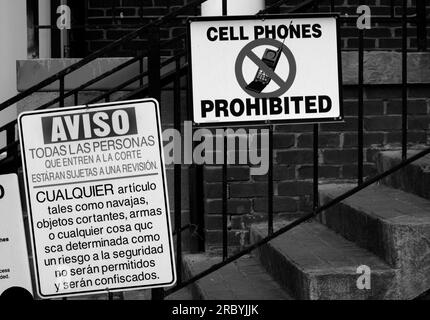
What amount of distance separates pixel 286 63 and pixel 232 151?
161 centimetres

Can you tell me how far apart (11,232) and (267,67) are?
4.40 ft

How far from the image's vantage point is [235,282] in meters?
4.88

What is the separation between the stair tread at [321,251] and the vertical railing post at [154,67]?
2.25 feet

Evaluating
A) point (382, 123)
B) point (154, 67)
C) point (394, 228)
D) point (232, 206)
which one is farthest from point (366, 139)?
point (154, 67)

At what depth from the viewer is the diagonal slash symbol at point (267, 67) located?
3.99 metres

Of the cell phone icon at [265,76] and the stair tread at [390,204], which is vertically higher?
the cell phone icon at [265,76]

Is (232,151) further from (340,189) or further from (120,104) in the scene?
(120,104)

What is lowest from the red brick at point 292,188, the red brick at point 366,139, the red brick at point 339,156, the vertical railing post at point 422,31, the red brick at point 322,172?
the red brick at point 292,188

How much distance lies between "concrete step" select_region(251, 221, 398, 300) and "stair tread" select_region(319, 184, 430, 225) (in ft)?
0.67

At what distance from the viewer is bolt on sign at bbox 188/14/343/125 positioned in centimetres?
399

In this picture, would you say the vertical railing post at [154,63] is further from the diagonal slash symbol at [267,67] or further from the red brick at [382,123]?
the red brick at [382,123]

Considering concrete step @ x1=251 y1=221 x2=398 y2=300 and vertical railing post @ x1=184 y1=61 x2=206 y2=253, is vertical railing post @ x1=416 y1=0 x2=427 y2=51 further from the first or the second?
vertical railing post @ x1=184 y1=61 x2=206 y2=253

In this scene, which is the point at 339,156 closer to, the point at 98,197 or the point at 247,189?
the point at 247,189

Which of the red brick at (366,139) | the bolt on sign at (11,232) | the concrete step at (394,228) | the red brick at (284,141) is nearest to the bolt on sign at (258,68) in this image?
the concrete step at (394,228)
